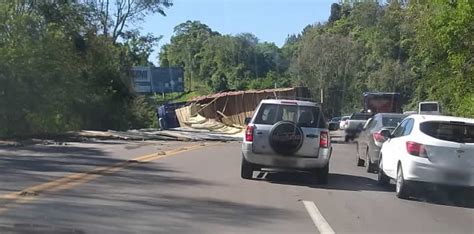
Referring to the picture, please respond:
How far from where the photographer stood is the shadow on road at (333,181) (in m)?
15.4

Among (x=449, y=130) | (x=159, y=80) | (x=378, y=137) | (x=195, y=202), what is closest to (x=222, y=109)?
(x=159, y=80)

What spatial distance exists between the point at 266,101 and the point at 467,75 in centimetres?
1319

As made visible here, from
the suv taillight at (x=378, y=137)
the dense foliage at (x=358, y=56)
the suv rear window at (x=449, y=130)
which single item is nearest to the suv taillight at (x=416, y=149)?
the suv rear window at (x=449, y=130)

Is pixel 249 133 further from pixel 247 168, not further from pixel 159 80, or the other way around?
pixel 159 80

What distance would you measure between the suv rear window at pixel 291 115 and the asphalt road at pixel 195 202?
4.16 feet

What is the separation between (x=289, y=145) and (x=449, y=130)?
3.20 meters

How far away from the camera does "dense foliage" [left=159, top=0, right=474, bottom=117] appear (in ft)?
87.4

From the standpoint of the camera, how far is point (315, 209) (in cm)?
1188

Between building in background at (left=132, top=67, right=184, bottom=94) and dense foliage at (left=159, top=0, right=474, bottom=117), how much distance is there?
850 cm

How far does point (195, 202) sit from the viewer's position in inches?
474

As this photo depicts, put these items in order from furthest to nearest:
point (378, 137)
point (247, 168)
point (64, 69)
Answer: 1. point (64, 69)
2. point (378, 137)
3. point (247, 168)

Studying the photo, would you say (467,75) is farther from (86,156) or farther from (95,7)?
(95,7)

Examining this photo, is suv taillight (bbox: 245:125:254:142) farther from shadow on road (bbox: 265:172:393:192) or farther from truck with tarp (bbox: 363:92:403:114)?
truck with tarp (bbox: 363:92:403:114)

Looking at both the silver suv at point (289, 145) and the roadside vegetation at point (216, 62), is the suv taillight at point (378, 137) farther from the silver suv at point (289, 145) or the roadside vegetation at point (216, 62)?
the roadside vegetation at point (216, 62)
